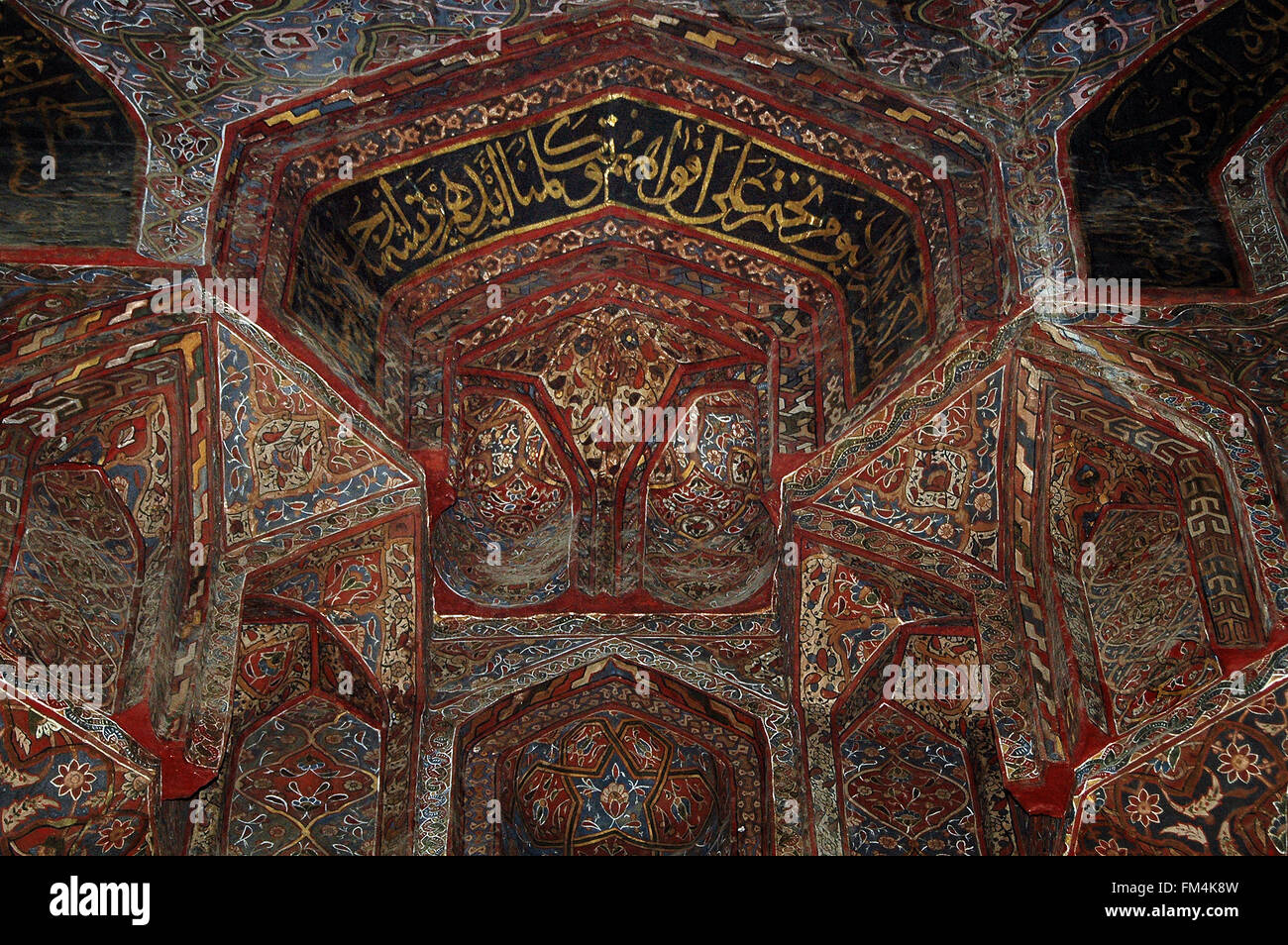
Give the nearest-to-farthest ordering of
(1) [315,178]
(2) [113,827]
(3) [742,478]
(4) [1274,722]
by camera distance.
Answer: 1. (4) [1274,722]
2. (2) [113,827]
3. (1) [315,178]
4. (3) [742,478]

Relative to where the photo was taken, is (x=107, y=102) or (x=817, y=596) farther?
(x=817, y=596)

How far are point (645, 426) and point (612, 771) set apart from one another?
219 cm

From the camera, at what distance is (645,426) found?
1045cm

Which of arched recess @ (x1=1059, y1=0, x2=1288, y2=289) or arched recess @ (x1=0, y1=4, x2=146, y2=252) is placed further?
arched recess @ (x1=1059, y1=0, x2=1288, y2=289)

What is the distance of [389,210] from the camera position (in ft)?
30.7

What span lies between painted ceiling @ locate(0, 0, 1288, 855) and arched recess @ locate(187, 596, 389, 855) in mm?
24

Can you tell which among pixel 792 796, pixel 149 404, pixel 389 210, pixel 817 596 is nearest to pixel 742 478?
pixel 817 596

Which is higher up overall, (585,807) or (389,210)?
(389,210)

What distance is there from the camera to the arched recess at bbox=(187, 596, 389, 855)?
9312 millimetres

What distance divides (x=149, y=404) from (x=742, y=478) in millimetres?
3795

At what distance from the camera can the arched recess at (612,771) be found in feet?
31.9

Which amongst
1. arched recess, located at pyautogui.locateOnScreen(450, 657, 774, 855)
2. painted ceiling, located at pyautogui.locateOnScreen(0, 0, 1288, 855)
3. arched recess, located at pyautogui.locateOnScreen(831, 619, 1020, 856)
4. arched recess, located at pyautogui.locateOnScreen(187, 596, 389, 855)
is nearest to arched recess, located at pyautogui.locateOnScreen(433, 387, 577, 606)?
painted ceiling, located at pyautogui.locateOnScreen(0, 0, 1288, 855)

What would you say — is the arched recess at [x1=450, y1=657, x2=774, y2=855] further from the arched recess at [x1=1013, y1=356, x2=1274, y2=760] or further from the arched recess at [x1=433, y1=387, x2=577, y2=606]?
the arched recess at [x1=1013, y1=356, x2=1274, y2=760]

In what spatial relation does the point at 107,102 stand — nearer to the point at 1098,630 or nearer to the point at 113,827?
the point at 113,827
